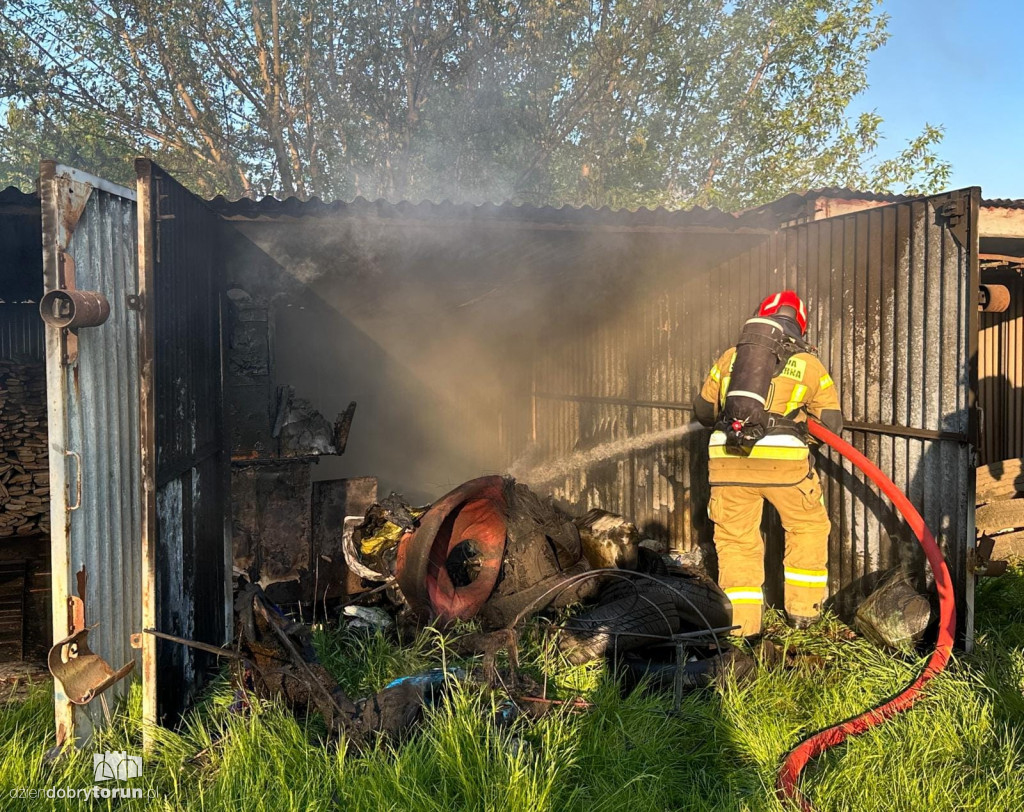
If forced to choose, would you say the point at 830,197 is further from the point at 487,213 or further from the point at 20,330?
the point at 20,330

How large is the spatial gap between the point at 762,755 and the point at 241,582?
3988mm

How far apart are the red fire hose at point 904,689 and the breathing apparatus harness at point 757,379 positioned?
0.41m

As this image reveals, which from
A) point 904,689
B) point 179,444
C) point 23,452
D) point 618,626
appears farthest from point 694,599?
point 23,452

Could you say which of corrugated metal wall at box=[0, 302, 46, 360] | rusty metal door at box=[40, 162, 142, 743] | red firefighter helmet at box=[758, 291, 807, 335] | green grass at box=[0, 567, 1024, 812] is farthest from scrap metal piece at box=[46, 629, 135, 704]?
corrugated metal wall at box=[0, 302, 46, 360]

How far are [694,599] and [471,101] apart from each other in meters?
13.1

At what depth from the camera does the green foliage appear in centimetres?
1415

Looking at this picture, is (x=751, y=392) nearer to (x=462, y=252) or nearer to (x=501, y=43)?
(x=462, y=252)

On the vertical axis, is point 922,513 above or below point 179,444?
below

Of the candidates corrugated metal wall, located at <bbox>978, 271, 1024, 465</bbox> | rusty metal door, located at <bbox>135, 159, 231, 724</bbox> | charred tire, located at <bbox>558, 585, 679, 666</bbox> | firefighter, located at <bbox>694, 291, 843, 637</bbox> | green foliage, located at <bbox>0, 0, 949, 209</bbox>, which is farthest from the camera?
green foliage, located at <bbox>0, 0, 949, 209</bbox>

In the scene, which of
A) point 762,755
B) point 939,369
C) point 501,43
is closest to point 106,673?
point 762,755

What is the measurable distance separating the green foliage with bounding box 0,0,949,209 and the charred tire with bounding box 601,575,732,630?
1127 centimetres

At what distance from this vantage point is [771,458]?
4.62 meters

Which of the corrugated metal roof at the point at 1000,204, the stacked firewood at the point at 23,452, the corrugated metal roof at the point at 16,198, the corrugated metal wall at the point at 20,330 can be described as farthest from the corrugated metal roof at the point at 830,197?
the corrugated metal wall at the point at 20,330

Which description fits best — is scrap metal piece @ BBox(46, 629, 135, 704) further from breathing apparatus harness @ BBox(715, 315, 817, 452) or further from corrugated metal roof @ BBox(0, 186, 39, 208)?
breathing apparatus harness @ BBox(715, 315, 817, 452)
